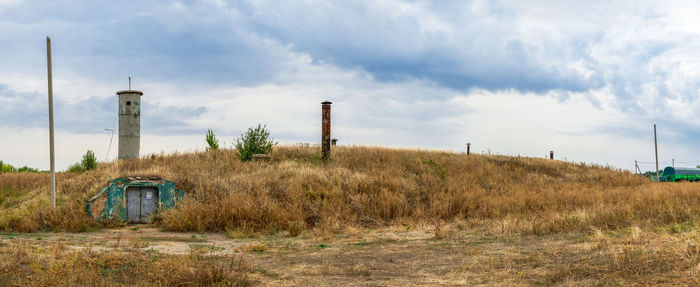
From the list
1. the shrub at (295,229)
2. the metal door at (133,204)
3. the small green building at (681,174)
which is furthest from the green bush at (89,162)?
the small green building at (681,174)

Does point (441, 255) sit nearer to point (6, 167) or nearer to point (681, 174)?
point (6, 167)

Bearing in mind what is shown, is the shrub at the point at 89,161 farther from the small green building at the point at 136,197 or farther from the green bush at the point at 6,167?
the green bush at the point at 6,167

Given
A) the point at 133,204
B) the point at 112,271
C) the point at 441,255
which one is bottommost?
the point at 441,255

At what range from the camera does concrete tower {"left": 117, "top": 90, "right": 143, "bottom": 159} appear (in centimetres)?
2245

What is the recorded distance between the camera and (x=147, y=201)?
52.0 ft

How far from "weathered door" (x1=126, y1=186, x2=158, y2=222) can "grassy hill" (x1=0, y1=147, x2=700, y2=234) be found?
2.27 feet

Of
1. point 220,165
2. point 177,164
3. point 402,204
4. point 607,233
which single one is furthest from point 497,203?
point 177,164

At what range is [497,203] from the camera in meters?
16.9

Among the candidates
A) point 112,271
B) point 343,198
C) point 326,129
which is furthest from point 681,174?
point 112,271

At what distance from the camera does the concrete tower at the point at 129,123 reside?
884 inches

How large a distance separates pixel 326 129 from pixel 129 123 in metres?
9.26

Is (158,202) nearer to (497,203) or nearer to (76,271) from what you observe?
(76,271)

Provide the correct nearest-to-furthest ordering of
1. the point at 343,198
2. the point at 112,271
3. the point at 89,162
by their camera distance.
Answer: the point at 112,271 < the point at 343,198 < the point at 89,162

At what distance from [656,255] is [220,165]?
15.9m
